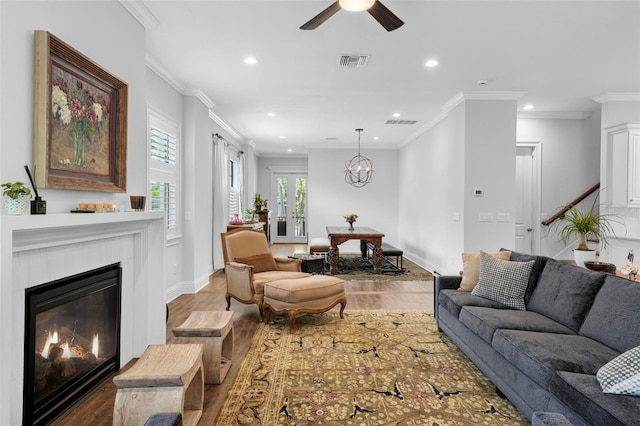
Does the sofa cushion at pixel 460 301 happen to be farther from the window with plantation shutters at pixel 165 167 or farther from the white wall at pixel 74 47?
the window with plantation shutters at pixel 165 167

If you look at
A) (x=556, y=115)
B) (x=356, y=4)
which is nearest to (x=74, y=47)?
(x=356, y=4)

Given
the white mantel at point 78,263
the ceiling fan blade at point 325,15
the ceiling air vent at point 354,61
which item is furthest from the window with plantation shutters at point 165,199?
the ceiling fan blade at point 325,15

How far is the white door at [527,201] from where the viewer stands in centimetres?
653

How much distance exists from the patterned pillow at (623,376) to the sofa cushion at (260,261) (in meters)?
3.49

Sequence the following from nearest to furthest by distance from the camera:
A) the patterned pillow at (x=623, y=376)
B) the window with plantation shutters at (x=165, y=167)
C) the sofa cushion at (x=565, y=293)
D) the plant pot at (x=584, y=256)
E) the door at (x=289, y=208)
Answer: the patterned pillow at (x=623, y=376) < the sofa cushion at (x=565, y=293) < the plant pot at (x=584, y=256) < the window with plantation shutters at (x=165, y=167) < the door at (x=289, y=208)

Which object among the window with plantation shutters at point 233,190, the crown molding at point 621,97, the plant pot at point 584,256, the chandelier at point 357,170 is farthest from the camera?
the chandelier at point 357,170

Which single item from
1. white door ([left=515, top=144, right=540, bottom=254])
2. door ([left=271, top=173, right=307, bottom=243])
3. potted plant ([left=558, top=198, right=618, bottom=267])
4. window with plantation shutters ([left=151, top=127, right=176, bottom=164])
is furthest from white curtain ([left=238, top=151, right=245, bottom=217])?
potted plant ([left=558, top=198, right=618, bottom=267])

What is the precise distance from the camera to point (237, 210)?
8586 mm

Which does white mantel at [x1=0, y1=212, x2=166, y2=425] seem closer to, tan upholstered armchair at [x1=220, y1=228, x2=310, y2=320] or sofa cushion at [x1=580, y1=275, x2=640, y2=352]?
tan upholstered armchair at [x1=220, y1=228, x2=310, y2=320]

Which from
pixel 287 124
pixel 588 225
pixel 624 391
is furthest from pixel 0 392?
pixel 287 124

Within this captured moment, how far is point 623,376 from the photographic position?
5.32ft

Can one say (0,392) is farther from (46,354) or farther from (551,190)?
(551,190)

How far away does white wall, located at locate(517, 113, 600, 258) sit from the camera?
6449 millimetres

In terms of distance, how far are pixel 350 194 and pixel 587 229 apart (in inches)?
252
